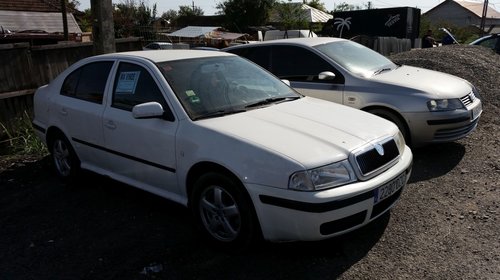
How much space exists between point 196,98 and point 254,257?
4.67ft

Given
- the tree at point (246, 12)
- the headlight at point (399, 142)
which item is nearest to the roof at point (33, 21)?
the tree at point (246, 12)

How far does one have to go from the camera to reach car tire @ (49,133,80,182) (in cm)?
518

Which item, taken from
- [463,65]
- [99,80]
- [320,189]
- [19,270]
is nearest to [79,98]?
[99,80]

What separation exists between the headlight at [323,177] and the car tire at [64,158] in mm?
3029

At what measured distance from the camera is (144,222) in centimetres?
424

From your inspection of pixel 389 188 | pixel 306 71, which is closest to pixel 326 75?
pixel 306 71

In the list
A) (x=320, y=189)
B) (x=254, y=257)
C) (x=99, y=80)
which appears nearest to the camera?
(x=320, y=189)

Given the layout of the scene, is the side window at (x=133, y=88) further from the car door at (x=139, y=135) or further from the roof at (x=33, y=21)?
the roof at (x=33, y=21)

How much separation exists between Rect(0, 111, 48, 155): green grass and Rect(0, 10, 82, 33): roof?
2306cm

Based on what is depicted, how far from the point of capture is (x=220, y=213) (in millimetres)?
3541

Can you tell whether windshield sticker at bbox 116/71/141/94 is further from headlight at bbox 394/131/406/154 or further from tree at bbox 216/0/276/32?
tree at bbox 216/0/276/32

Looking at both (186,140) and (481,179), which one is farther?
(481,179)

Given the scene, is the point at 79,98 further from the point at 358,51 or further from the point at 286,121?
the point at 358,51

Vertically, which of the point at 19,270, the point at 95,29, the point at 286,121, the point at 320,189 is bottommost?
the point at 19,270
